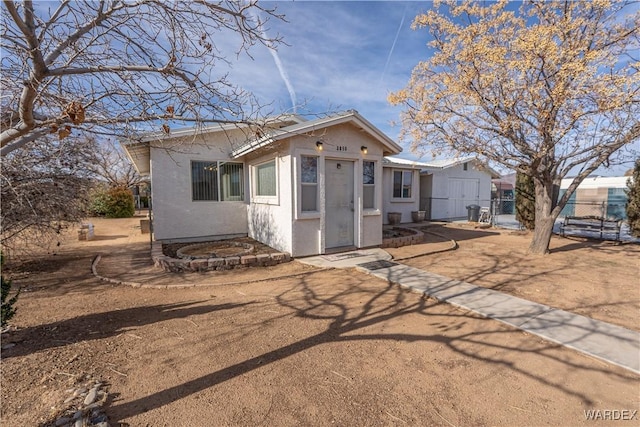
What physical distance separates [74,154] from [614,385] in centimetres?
986

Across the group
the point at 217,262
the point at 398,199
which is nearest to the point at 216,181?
the point at 217,262

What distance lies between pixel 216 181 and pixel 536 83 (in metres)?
9.47

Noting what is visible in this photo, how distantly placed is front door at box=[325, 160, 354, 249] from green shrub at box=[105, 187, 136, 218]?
19.8 metres

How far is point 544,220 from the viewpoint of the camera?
26.3 ft

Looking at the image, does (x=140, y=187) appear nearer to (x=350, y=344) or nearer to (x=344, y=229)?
(x=344, y=229)

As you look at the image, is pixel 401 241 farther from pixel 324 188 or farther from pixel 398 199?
pixel 398 199

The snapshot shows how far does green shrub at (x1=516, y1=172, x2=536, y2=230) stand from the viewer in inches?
477

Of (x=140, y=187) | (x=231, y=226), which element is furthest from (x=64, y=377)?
(x=140, y=187)

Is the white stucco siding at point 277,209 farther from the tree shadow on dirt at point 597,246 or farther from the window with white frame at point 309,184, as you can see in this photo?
the tree shadow on dirt at point 597,246

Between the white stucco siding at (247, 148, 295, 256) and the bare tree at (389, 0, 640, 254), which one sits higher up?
the bare tree at (389, 0, 640, 254)

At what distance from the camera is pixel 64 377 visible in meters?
2.62

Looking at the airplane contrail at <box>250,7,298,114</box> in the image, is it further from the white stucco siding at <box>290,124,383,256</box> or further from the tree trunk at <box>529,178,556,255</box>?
the tree trunk at <box>529,178,556,255</box>

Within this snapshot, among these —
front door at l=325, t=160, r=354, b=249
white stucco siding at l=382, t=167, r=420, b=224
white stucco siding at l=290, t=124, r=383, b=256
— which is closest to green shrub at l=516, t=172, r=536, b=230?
white stucco siding at l=382, t=167, r=420, b=224

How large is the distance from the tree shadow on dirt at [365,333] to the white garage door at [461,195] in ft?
47.2
